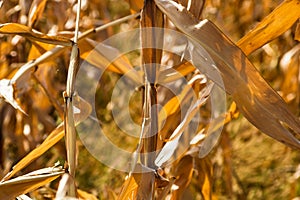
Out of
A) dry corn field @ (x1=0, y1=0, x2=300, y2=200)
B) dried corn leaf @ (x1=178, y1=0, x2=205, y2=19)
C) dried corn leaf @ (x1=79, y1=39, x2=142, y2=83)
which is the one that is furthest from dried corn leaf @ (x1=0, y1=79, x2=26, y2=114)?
dried corn leaf @ (x1=178, y1=0, x2=205, y2=19)

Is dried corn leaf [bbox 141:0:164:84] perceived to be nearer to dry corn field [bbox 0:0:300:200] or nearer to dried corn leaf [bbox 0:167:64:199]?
dry corn field [bbox 0:0:300:200]

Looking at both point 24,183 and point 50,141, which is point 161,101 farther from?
point 24,183

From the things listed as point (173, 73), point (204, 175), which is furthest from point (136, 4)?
point (204, 175)

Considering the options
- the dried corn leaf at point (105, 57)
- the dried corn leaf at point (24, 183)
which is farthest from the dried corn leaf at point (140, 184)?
the dried corn leaf at point (105, 57)

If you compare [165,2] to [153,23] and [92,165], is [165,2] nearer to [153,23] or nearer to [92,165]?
[153,23]

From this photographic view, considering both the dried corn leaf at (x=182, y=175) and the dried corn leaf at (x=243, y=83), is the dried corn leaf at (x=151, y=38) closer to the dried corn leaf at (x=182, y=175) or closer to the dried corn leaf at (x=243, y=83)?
the dried corn leaf at (x=243, y=83)

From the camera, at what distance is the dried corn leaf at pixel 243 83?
1.92 ft

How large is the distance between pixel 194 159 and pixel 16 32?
353mm

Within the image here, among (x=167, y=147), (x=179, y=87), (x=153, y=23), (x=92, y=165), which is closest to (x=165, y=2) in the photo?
(x=153, y=23)

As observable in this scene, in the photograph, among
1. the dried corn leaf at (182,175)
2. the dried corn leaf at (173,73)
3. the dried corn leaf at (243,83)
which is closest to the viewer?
the dried corn leaf at (243,83)

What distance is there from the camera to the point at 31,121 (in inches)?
52.1

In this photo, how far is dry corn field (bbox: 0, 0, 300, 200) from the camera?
1.95 feet

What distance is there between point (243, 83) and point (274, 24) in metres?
0.10

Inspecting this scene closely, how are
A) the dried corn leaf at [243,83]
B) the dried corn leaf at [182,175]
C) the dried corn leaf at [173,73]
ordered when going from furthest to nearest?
1. the dried corn leaf at [182,175]
2. the dried corn leaf at [173,73]
3. the dried corn leaf at [243,83]
